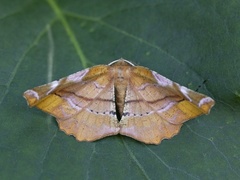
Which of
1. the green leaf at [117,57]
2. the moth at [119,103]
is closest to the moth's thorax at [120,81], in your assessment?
the moth at [119,103]

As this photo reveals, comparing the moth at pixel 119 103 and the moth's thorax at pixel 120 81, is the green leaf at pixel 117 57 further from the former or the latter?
the moth's thorax at pixel 120 81

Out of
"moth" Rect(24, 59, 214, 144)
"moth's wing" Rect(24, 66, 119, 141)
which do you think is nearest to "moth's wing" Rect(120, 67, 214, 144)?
"moth" Rect(24, 59, 214, 144)

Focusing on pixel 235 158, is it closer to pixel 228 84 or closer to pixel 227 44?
pixel 228 84

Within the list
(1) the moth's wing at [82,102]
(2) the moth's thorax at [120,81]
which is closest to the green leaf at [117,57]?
(1) the moth's wing at [82,102]

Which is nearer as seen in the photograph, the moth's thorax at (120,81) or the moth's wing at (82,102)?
the moth's wing at (82,102)

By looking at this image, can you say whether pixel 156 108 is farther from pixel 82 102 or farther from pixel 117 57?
pixel 117 57

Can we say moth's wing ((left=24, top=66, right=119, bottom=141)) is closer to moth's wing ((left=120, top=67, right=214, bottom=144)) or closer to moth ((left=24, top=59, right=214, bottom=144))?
moth ((left=24, top=59, right=214, bottom=144))
